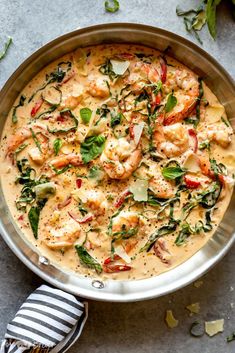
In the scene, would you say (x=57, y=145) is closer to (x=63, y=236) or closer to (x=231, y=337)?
(x=63, y=236)

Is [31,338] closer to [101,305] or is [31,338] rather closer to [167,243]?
[101,305]

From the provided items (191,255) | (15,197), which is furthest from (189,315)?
(15,197)

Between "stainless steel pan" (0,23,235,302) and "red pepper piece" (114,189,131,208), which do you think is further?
"red pepper piece" (114,189,131,208)

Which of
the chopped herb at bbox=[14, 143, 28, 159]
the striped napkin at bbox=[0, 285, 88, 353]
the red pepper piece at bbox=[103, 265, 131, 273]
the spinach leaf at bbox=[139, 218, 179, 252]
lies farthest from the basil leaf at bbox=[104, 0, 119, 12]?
the striped napkin at bbox=[0, 285, 88, 353]

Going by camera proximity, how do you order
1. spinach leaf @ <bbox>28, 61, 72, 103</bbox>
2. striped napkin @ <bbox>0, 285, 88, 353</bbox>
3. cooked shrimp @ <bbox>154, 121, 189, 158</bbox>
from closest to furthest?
striped napkin @ <bbox>0, 285, 88, 353</bbox> < cooked shrimp @ <bbox>154, 121, 189, 158</bbox> < spinach leaf @ <bbox>28, 61, 72, 103</bbox>

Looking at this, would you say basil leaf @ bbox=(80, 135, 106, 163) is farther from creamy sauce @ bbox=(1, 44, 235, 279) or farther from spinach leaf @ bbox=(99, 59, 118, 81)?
spinach leaf @ bbox=(99, 59, 118, 81)

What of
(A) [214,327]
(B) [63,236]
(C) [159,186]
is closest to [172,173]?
(C) [159,186]

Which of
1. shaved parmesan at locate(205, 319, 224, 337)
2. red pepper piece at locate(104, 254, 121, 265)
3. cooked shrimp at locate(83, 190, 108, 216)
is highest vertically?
cooked shrimp at locate(83, 190, 108, 216)
